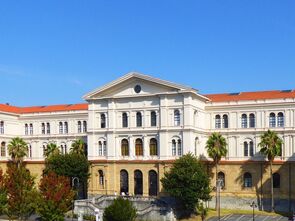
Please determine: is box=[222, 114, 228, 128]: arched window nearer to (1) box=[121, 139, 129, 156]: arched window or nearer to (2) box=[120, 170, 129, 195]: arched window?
(1) box=[121, 139, 129, 156]: arched window

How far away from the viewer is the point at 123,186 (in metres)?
83.8

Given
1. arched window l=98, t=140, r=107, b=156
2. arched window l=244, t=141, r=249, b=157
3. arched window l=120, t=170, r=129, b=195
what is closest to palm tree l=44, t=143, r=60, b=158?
arched window l=98, t=140, r=107, b=156

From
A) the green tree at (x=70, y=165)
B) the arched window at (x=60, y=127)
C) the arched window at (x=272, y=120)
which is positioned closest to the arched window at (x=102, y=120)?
the green tree at (x=70, y=165)

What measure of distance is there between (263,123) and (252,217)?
15.3m

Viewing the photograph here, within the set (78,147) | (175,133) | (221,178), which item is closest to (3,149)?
(78,147)

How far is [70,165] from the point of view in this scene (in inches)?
3238

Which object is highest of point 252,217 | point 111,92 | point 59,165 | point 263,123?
point 111,92

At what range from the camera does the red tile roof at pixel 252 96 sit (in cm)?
8081

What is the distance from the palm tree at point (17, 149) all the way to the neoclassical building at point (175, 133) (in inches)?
582

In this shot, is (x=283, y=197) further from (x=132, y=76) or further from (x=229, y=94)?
(x=132, y=76)

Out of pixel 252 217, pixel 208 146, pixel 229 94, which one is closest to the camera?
pixel 252 217

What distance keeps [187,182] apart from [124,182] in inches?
616

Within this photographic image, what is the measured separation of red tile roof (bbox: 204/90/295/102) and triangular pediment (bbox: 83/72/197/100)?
7856 millimetres

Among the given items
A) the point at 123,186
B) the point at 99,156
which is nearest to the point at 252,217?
the point at 123,186
